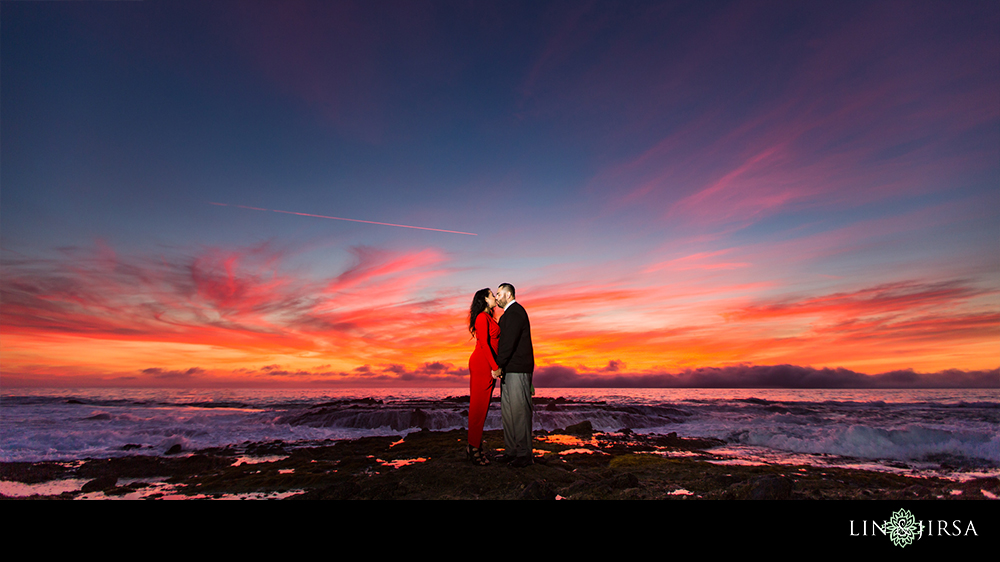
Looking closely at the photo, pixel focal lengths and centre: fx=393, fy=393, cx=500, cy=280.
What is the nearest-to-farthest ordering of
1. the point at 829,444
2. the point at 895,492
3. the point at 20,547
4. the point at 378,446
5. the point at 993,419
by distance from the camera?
the point at 20,547, the point at 895,492, the point at 378,446, the point at 829,444, the point at 993,419

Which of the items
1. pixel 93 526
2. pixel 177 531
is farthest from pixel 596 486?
pixel 93 526

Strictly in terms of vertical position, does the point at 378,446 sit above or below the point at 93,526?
below

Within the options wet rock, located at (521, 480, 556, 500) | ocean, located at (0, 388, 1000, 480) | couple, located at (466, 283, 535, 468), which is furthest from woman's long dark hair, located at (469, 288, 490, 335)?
ocean, located at (0, 388, 1000, 480)

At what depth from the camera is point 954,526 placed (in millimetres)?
3529

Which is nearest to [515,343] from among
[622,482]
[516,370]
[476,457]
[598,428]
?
[516,370]

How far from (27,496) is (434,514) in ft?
29.7

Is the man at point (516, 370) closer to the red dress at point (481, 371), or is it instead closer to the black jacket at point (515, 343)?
the black jacket at point (515, 343)

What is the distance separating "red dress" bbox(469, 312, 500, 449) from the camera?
701cm

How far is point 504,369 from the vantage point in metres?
6.75

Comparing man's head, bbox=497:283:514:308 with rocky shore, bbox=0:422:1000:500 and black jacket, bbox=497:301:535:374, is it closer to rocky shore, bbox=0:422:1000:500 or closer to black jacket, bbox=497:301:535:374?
black jacket, bbox=497:301:535:374

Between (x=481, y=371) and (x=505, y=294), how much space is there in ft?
4.91

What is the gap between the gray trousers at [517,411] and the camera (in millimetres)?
6637

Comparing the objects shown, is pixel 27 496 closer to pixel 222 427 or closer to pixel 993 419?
pixel 222 427

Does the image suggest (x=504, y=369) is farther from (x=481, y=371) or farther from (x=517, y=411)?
(x=517, y=411)
